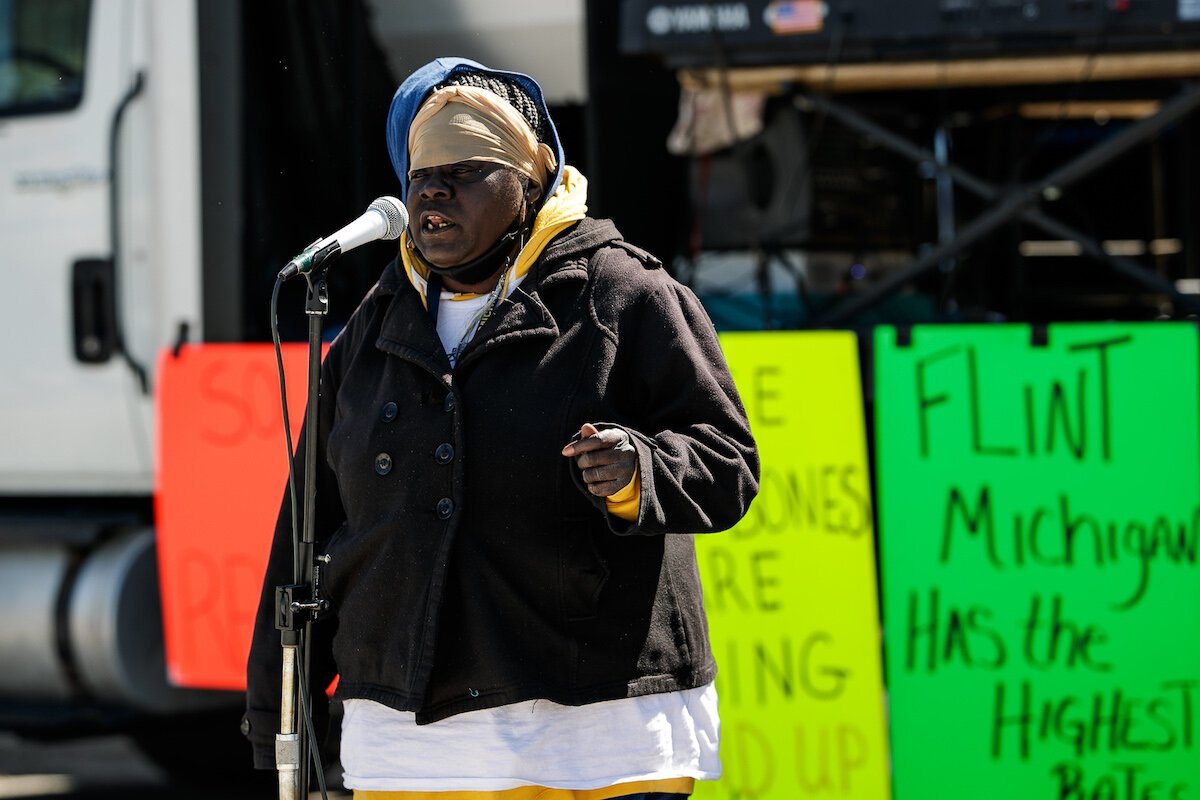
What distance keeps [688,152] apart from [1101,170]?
5.07 feet

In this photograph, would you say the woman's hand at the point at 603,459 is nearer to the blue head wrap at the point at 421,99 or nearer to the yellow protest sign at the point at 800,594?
the blue head wrap at the point at 421,99

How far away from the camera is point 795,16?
9.98ft

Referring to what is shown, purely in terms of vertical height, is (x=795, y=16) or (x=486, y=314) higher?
(x=795, y=16)

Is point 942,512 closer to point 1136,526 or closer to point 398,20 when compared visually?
point 1136,526

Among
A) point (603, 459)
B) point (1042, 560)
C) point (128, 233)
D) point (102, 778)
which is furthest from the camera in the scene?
point (102, 778)

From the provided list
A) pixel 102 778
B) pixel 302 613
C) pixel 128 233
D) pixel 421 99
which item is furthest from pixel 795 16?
pixel 102 778

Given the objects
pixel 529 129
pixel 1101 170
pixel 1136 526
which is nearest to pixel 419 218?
pixel 529 129

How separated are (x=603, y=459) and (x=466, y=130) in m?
0.43

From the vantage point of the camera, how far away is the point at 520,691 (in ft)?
5.17

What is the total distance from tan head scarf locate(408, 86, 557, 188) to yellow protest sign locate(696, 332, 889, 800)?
1.28 m

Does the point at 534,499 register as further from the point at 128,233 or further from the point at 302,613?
the point at 128,233

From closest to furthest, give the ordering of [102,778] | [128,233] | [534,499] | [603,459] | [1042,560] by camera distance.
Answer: [603,459], [534,499], [1042,560], [128,233], [102,778]

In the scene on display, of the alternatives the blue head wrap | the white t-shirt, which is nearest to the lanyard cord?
the blue head wrap

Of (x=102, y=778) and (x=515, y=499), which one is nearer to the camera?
(x=515, y=499)
